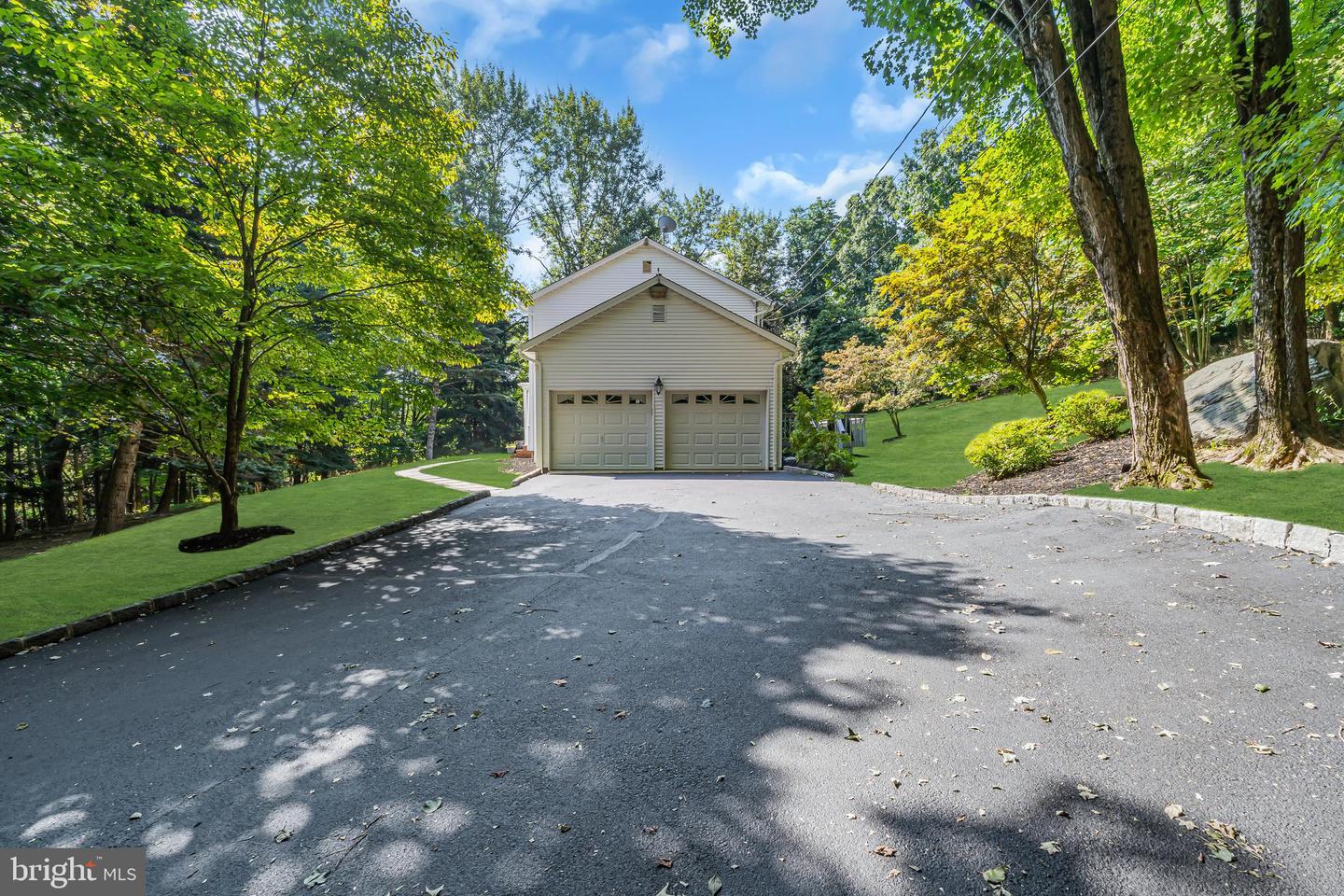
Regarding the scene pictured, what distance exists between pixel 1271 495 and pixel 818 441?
366 inches

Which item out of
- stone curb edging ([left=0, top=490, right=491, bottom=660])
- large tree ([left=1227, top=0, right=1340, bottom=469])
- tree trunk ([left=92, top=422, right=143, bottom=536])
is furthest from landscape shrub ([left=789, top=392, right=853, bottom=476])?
tree trunk ([left=92, top=422, right=143, bottom=536])

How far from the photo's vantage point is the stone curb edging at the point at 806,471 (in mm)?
13605

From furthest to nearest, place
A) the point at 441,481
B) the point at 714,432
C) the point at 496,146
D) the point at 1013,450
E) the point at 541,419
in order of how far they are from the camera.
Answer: the point at 496,146 < the point at 714,432 < the point at 541,419 < the point at 441,481 < the point at 1013,450

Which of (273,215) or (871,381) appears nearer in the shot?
(273,215)

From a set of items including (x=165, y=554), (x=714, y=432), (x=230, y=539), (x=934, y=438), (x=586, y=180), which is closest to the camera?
(x=165, y=554)

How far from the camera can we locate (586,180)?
31391 millimetres

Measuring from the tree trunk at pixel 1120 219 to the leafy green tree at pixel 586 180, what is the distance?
86.8ft

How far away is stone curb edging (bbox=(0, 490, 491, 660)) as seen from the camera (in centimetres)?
421

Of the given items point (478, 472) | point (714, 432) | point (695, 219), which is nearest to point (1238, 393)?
point (714, 432)

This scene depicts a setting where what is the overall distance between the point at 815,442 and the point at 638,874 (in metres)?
13.7

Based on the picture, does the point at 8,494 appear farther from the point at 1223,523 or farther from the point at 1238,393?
the point at 1238,393

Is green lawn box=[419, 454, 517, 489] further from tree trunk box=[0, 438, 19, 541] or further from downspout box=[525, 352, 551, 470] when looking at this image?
tree trunk box=[0, 438, 19, 541]

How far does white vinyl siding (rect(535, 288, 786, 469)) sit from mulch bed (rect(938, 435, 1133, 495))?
22.6 ft

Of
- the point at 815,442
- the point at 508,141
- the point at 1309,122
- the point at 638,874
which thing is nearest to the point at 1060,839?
the point at 638,874
